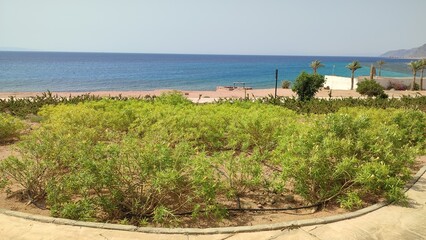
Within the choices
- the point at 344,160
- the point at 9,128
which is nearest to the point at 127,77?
the point at 9,128

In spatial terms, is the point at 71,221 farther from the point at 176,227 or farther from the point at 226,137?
the point at 226,137

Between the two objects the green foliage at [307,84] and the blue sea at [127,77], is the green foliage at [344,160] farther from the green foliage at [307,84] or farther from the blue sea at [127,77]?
the blue sea at [127,77]

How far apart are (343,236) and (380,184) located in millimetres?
1537

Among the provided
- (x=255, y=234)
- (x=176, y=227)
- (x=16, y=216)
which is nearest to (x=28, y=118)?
(x=16, y=216)

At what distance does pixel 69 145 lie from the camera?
6.02 m

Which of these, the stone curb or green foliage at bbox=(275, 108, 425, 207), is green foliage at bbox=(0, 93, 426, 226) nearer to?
green foliage at bbox=(275, 108, 425, 207)

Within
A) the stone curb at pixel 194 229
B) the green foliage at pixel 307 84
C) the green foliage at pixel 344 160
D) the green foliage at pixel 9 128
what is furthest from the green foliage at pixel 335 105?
the green foliage at pixel 9 128

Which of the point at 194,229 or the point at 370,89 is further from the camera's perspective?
the point at 370,89

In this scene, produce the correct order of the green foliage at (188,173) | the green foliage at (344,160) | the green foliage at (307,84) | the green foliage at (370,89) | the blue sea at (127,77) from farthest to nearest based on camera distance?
the blue sea at (127,77), the green foliage at (370,89), the green foliage at (307,84), the green foliage at (344,160), the green foliage at (188,173)

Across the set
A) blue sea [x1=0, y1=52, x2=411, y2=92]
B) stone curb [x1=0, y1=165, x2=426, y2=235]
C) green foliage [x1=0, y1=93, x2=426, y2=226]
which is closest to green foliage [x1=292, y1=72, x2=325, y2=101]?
green foliage [x1=0, y1=93, x2=426, y2=226]

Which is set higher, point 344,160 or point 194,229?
point 344,160

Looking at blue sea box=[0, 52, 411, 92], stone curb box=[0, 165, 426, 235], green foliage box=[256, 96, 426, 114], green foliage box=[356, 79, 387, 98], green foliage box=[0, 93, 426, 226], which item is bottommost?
blue sea box=[0, 52, 411, 92]

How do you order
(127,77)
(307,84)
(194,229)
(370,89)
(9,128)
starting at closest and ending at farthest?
(194,229)
(9,128)
(307,84)
(370,89)
(127,77)

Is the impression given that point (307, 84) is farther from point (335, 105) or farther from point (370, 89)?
point (370, 89)
